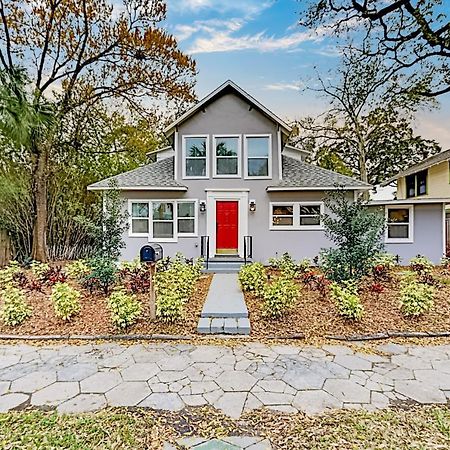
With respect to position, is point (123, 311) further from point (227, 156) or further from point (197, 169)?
point (227, 156)

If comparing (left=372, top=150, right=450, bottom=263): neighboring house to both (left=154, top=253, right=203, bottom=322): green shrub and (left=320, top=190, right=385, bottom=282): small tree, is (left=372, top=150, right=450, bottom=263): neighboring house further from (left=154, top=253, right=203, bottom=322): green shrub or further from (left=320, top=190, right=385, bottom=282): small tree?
(left=154, top=253, right=203, bottom=322): green shrub

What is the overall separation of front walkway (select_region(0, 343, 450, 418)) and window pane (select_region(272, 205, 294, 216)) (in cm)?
714

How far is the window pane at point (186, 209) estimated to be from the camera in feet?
37.7

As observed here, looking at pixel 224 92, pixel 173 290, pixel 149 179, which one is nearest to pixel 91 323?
pixel 173 290

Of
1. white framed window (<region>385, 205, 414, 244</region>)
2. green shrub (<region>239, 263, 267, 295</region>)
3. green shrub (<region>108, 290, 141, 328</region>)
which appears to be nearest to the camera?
green shrub (<region>108, 290, 141, 328</region>)

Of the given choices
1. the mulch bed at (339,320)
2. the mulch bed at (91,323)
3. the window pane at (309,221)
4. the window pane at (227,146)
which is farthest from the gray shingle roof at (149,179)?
the mulch bed at (339,320)

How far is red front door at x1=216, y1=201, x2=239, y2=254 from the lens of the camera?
11594 mm

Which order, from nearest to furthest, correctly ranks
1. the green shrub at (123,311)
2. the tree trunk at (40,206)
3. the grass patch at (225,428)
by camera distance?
the grass patch at (225,428) → the green shrub at (123,311) → the tree trunk at (40,206)

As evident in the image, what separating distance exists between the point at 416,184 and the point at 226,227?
12.4 metres

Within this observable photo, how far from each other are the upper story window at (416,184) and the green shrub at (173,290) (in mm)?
13938

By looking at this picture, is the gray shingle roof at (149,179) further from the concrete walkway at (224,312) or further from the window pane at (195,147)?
the concrete walkway at (224,312)

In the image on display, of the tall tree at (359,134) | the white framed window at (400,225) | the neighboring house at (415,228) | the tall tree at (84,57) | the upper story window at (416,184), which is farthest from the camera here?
the tall tree at (359,134)

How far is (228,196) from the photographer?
1153 centimetres

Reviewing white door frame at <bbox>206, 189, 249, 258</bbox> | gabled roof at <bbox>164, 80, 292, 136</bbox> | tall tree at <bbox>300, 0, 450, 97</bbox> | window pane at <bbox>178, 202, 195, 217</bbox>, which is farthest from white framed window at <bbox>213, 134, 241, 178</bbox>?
tall tree at <bbox>300, 0, 450, 97</bbox>
